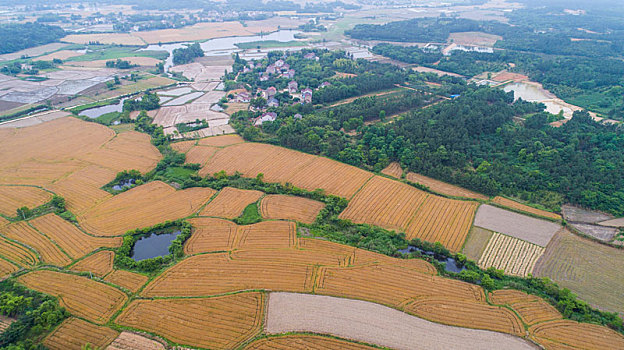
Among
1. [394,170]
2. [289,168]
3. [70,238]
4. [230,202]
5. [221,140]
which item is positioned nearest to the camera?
[70,238]

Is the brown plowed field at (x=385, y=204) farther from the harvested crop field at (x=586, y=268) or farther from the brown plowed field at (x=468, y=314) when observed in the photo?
the harvested crop field at (x=586, y=268)

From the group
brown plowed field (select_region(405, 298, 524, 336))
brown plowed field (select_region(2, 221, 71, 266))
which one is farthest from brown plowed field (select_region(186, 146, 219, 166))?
brown plowed field (select_region(405, 298, 524, 336))

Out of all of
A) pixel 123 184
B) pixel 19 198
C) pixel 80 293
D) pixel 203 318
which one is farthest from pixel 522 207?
pixel 19 198

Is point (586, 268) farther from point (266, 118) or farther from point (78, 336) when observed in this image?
point (266, 118)

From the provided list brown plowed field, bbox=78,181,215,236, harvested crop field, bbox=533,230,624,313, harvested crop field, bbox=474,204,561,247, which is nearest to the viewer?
harvested crop field, bbox=533,230,624,313

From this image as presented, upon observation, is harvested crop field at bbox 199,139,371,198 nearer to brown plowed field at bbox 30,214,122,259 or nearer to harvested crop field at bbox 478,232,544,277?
brown plowed field at bbox 30,214,122,259

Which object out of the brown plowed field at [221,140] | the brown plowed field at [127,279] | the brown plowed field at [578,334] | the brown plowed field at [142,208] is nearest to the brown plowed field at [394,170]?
the brown plowed field at [142,208]
